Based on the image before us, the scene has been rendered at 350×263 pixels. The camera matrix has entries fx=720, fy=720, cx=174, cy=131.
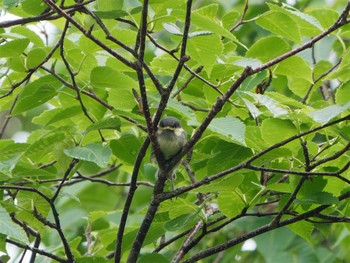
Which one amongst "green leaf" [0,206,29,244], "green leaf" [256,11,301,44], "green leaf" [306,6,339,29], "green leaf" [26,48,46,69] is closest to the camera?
"green leaf" [0,206,29,244]

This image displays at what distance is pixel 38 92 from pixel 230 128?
785mm

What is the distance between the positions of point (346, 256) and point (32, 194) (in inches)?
105

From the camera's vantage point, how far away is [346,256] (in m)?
4.83

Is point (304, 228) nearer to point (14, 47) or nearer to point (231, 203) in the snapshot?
point (231, 203)

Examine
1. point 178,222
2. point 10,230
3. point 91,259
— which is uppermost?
point 178,222

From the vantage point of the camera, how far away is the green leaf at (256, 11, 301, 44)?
2.62m

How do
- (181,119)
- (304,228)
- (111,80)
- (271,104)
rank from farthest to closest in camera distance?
(181,119)
(304,228)
(111,80)
(271,104)

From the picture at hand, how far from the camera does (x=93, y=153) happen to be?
8.02 ft

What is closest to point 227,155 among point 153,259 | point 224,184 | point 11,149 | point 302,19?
point 224,184

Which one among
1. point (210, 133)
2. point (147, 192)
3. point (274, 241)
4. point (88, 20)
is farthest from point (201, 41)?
point (147, 192)

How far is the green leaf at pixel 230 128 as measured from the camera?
7.34 feet

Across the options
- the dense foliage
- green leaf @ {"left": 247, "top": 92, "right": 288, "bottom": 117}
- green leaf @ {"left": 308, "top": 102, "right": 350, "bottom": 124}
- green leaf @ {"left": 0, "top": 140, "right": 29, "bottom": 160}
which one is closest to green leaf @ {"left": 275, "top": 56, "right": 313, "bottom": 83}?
the dense foliage

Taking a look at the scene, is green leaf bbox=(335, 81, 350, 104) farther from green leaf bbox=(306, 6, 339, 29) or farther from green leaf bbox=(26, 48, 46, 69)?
green leaf bbox=(26, 48, 46, 69)

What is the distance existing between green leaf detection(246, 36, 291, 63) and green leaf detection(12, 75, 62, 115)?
818 millimetres
